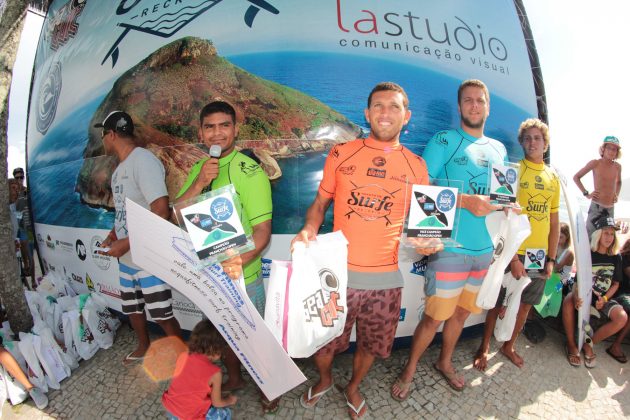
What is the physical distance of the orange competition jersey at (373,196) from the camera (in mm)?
2133

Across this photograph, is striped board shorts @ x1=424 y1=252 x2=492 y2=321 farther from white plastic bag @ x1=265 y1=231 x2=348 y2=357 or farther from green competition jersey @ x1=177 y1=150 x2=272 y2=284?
green competition jersey @ x1=177 y1=150 x2=272 y2=284

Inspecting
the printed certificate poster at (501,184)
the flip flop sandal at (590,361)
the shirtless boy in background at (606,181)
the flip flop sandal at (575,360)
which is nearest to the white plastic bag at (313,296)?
the printed certificate poster at (501,184)

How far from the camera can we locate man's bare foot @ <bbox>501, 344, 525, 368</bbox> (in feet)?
10.6

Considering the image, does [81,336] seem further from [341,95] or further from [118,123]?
[341,95]

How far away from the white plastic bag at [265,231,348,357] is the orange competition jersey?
0.20 metres

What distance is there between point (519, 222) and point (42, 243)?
5.91m

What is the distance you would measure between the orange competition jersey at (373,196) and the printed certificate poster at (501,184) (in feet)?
1.95

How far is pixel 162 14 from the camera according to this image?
3.00 metres

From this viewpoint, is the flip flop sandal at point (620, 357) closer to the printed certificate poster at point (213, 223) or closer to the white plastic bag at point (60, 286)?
the printed certificate poster at point (213, 223)

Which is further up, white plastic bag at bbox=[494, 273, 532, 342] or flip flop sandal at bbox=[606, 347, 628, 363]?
white plastic bag at bbox=[494, 273, 532, 342]

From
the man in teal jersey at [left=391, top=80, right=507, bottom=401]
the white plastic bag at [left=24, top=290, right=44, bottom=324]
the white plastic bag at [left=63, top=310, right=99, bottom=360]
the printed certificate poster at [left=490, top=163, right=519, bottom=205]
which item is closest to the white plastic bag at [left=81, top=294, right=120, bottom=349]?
the white plastic bag at [left=63, top=310, right=99, bottom=360]

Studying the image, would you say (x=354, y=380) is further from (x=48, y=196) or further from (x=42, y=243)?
(x=42, y=243)

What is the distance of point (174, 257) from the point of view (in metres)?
2.08

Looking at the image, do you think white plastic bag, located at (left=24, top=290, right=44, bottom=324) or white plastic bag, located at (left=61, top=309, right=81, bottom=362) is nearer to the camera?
white plastic bag, located at (left=61, top=309, right=81, bottom=362)
